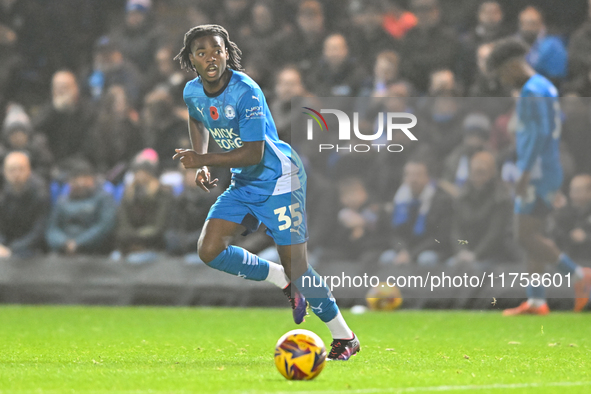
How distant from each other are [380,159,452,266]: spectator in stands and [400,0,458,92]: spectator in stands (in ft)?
6.82

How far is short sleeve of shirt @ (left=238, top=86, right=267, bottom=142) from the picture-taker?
19.4ft

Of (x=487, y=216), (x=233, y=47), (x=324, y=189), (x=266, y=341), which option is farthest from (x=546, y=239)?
(x=233, y=47)

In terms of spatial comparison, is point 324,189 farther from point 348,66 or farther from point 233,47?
point 233,47

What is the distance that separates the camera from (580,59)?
38.1 ft

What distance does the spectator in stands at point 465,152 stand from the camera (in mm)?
10641

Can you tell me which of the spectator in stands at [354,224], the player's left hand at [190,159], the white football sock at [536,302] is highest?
the player's left hand at [190,159]

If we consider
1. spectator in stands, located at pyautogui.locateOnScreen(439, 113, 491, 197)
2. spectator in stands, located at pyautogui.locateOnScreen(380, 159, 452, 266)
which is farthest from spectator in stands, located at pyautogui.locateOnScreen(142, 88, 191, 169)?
spectator in stands, located at pyautogui.locateOnScreen(439, 113, 491, 197)

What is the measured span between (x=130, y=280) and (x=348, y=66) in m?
4.44

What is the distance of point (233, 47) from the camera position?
6441mm

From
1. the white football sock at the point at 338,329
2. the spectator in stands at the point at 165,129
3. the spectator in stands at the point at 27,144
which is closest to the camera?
the white football sock at the point at 338,329

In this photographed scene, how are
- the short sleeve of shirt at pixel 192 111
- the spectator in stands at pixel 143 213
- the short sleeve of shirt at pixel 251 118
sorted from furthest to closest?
the spectator in stands at pixel 143 213 < the short sleeve of shirt at pixel 192 111 < the short sleeve of shirt at pixel 251 118

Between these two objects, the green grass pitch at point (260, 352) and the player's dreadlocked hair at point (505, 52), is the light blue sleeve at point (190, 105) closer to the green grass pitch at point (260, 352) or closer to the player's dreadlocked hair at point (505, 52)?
the green grass pitch at point (260, 352)

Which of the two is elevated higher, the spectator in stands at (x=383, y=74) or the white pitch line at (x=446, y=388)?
the spectator in stands at (x=383, y=74)

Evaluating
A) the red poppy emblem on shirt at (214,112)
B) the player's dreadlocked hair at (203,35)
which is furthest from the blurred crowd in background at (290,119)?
the red poppy emblem on shirt at (214,112)
